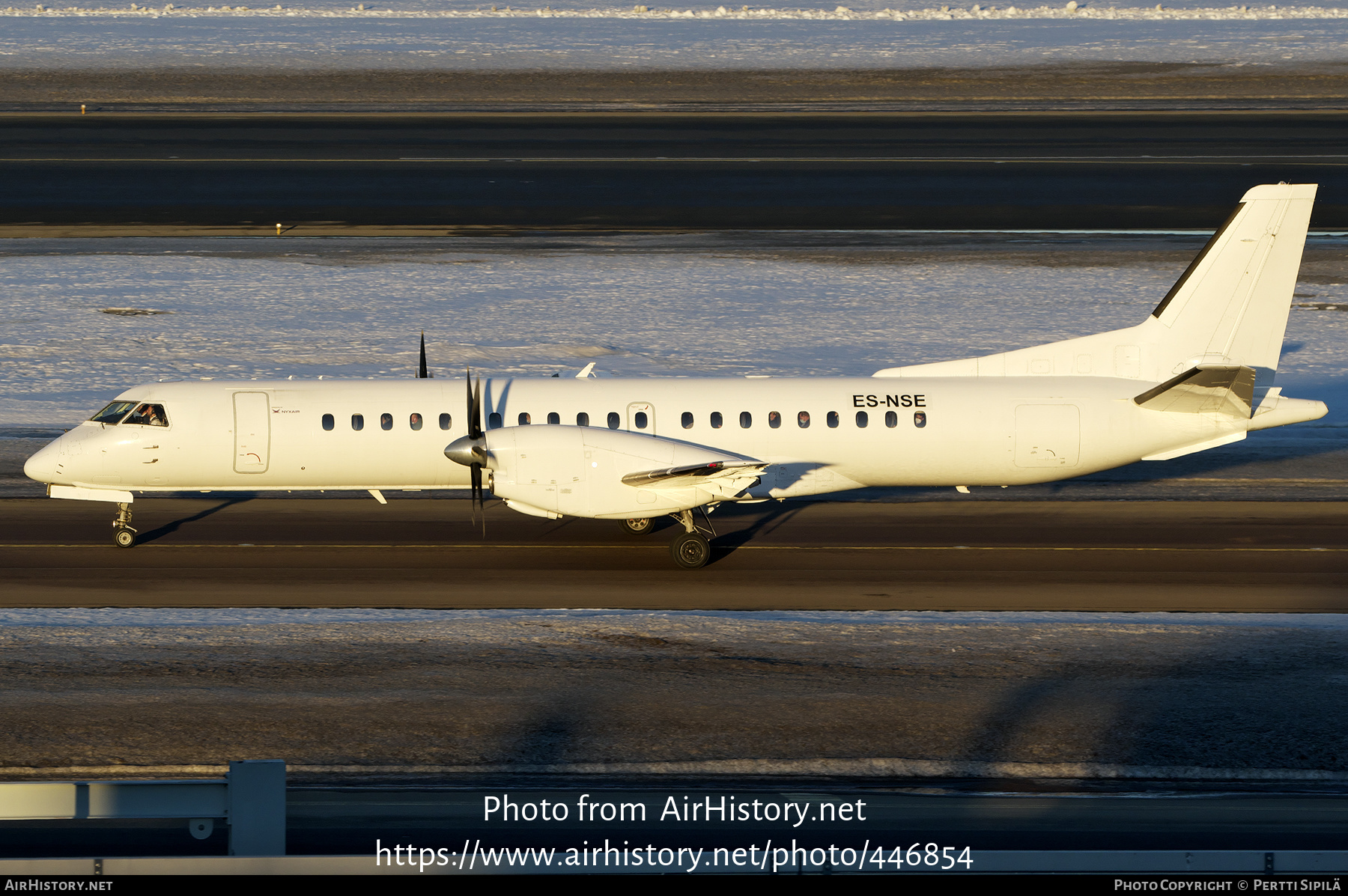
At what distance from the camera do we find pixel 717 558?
25.7m

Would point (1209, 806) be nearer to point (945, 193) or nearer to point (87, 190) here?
point (945, 193)

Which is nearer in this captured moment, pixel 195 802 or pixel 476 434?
pixel 195 802

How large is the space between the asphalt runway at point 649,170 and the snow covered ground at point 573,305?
2.92 meters

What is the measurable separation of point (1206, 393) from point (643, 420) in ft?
33.2

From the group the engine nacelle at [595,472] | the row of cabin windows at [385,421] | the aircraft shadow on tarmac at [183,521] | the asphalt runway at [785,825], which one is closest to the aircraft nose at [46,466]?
the aircraft shadow on tarmac at [183,521]

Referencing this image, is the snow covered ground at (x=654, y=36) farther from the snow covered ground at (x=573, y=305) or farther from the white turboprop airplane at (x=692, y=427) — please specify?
the white turboprop airplane at (x=692, y=427)

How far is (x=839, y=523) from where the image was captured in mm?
27500

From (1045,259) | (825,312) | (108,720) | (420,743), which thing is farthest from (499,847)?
(1045,259)

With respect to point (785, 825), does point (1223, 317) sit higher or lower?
higher

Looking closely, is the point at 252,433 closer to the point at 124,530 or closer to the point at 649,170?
the point at 124,530

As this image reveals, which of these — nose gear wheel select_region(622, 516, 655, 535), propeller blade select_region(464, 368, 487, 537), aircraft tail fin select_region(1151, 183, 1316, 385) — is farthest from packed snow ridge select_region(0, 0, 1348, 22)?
propeller blade select_region(464, 368, 487, 537)

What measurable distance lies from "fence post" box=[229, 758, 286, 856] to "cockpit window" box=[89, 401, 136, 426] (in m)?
19.0

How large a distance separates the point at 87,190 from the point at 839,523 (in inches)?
1692

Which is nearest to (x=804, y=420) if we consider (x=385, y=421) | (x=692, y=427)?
(x=692, y=427)
